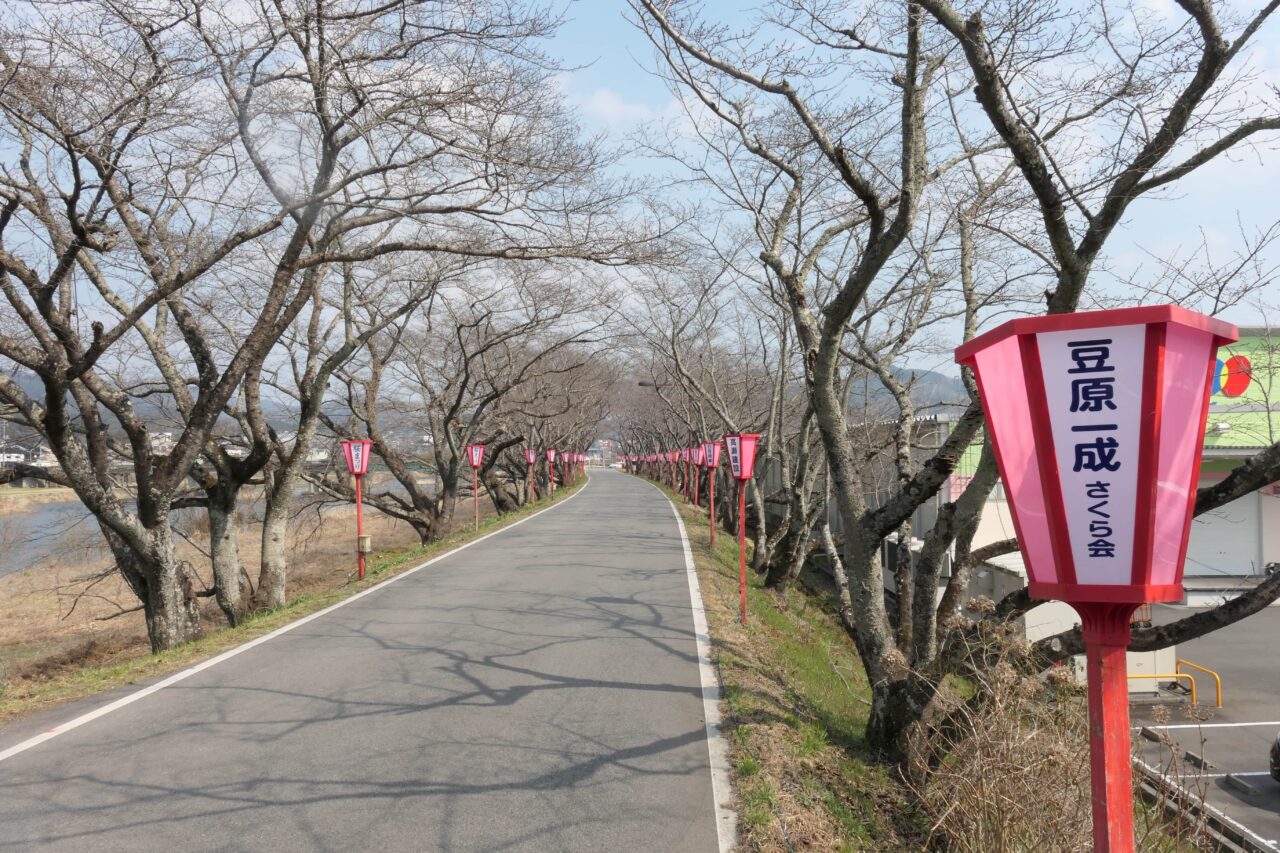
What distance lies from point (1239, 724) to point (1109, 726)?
15.1m

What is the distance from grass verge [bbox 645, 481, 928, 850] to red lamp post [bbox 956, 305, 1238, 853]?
2307 millimetres

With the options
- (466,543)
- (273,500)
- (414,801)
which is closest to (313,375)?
(273,500)

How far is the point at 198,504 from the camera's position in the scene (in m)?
15.9

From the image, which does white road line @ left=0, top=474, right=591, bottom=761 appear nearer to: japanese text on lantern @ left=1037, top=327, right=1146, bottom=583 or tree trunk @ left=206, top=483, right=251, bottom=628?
tree trunk @ left=206, top=483, right=251, bottom=628

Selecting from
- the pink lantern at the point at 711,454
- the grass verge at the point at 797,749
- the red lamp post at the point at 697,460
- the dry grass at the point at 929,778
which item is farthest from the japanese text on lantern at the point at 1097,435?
the red lamp post at the point at 697,460

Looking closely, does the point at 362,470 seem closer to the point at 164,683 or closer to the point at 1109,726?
the point at 164,683

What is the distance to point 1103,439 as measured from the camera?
2.38 meters

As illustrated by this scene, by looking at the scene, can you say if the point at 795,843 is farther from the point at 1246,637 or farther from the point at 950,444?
the point at 1246,637

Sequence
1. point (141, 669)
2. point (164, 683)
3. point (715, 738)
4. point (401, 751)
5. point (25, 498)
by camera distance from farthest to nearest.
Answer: point (25, 498), point (141, 669), point (164, 683), point (715, 738), point (401, 751)

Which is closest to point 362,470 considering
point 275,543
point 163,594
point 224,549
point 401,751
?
point 275,543

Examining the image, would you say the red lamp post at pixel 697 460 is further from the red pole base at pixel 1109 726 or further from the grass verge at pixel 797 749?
the red pole base at pixel 1109 726

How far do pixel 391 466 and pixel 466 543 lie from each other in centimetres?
596

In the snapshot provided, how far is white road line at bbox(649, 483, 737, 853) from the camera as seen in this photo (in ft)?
14.4

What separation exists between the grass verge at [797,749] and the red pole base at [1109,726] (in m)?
2.15
